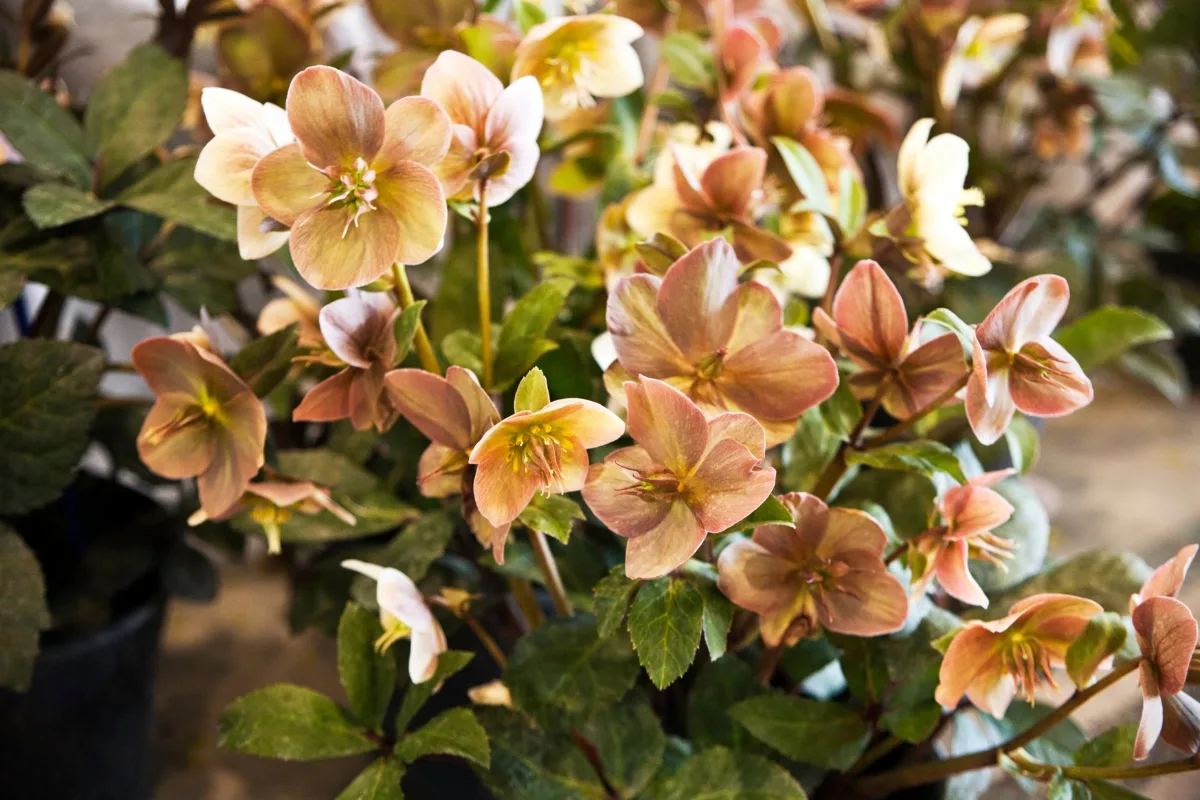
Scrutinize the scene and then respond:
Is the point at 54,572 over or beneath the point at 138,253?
beneath

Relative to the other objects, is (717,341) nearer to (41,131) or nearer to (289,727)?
(289,727)

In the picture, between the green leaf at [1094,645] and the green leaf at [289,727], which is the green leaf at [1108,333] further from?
the green leaf at [289,727]

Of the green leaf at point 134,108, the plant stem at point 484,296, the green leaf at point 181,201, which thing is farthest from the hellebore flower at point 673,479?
the green leaf at point 134,108

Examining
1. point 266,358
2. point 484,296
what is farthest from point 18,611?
point 484,296

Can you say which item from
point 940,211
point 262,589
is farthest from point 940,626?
point 262,589

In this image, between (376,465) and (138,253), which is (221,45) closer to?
(138,253)

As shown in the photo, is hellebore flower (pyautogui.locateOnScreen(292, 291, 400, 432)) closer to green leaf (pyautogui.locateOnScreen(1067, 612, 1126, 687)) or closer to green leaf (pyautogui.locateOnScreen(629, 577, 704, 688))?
green leaf (pyautogui.locateOnScreen(629, 577, 704, 688))
